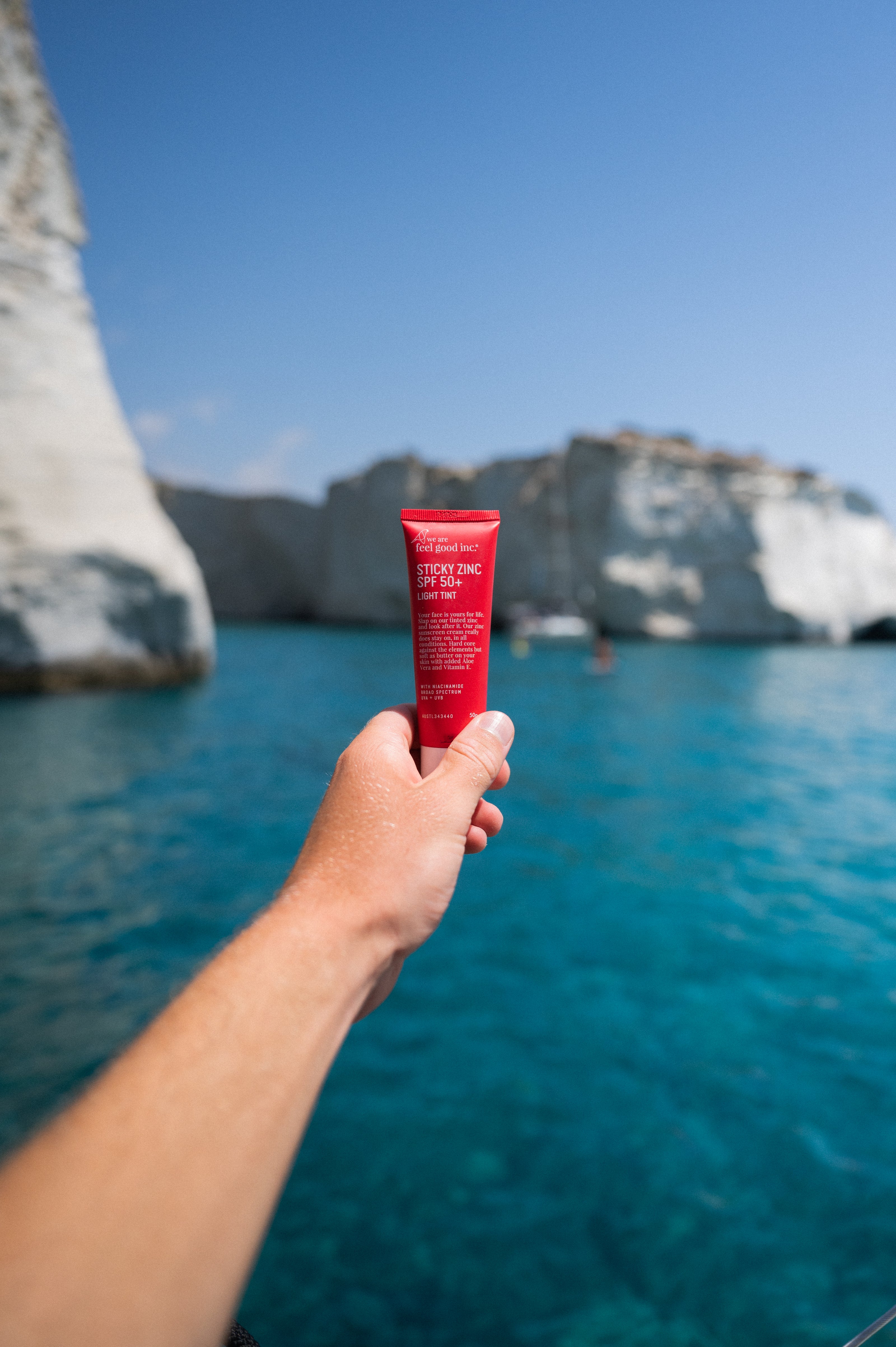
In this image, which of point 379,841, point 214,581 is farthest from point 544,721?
point 214,581

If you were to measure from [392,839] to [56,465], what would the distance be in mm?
16988

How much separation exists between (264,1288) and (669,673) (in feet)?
70.3

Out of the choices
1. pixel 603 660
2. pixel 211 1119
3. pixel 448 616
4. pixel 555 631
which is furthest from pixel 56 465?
pixel 555 631

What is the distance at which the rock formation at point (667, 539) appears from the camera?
36562 millimetres

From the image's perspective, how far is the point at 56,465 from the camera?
15562 mm

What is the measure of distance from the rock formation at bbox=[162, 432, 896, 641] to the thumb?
116 feet

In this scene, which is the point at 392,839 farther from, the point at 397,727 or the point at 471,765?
the point at 397,727

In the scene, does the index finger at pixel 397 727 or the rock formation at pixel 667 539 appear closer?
the index finger at pixel 397 727

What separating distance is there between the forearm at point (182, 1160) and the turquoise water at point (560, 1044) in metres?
2.57

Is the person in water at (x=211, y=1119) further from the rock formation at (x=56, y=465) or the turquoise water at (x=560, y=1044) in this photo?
the rock formation at (x=56, y=465)

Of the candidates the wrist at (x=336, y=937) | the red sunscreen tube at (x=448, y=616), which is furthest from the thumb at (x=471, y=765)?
the wrist at (x=336, y=937)

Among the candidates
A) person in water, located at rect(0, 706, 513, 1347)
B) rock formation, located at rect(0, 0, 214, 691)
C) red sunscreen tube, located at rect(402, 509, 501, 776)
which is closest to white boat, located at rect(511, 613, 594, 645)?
rock formation, located at rect(0, 0, 214, 691)

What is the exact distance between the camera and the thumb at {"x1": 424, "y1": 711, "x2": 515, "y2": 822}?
3.87 feet

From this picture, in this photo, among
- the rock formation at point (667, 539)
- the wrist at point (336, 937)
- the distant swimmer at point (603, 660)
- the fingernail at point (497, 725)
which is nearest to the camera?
the wrist at point (336, 937)
